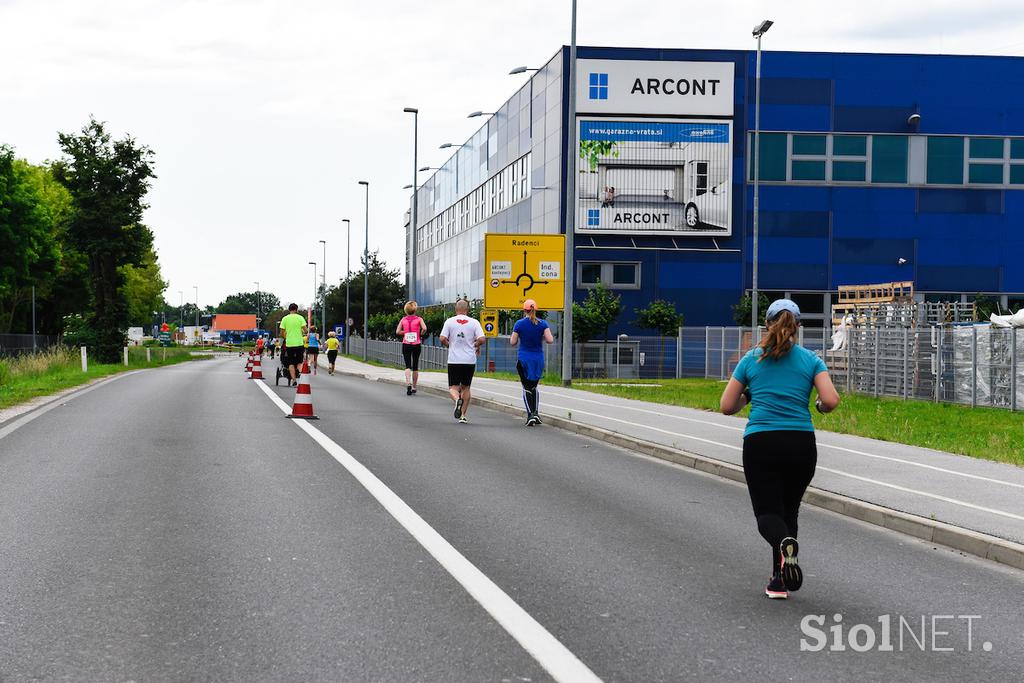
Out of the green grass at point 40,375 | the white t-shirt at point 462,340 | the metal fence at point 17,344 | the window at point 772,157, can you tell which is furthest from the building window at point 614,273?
the white t-shirt at point 462,340

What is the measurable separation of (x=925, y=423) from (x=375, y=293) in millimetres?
75956

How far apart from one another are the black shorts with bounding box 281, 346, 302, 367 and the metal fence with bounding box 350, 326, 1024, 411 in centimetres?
1102

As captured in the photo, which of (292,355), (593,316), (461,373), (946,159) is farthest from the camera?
(946,159)

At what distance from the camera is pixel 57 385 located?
24.5 m

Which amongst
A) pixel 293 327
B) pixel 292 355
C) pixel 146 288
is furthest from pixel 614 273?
pixel 146 288

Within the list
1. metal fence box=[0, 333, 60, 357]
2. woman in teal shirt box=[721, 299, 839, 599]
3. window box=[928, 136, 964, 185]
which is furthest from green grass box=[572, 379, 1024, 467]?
metal fence box=[0, 333, 60, 357]

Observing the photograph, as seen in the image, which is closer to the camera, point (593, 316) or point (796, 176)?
point (593, 316)

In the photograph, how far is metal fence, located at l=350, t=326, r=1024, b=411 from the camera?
21.6m

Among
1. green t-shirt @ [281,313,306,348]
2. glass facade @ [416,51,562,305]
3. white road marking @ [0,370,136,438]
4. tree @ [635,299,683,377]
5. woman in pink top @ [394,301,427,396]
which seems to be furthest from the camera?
glass facade @ [416,51,562,305]

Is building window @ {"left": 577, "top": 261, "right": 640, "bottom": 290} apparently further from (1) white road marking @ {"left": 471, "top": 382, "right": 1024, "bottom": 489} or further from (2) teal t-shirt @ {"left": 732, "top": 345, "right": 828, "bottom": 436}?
(2) teal t-shirt @ {"left": 732, "top": 345, "right": 828, "bottom": 436}

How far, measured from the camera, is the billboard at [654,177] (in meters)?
45.7

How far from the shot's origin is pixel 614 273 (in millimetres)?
46312

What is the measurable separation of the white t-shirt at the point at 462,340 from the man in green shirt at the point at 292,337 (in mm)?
6760

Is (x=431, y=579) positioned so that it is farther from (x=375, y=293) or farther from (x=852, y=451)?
(x=375, y=293)
